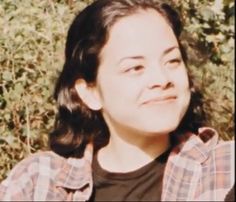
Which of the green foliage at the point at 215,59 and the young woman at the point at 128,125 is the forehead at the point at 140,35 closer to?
the young woman at the point at 128,125

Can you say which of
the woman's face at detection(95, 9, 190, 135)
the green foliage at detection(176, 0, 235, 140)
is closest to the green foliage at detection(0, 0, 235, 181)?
the green foliage at detection(176, 0, 235, 140)

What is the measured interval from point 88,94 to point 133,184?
1.29ft

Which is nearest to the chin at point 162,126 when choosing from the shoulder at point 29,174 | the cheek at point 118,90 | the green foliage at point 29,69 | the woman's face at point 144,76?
the woman's face at point 144,76

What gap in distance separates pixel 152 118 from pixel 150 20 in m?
0.35

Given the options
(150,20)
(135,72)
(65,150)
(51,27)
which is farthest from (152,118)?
(51,27)

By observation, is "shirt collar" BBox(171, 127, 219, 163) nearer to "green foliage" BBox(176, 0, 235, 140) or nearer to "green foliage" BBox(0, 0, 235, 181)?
"green foliage" BBox(176, 0, 235, 140)

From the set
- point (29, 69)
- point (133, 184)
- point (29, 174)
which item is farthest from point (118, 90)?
point (29, 69)

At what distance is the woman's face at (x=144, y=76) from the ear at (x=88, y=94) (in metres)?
0.12

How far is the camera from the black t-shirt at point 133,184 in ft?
8.91

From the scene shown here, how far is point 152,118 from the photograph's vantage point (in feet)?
8.52

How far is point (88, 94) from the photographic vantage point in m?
2.97

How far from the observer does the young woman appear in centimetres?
262

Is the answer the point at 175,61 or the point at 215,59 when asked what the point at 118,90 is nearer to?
the point at 175,61

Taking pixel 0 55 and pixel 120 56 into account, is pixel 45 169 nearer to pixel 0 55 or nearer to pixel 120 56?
pixel 120 56
